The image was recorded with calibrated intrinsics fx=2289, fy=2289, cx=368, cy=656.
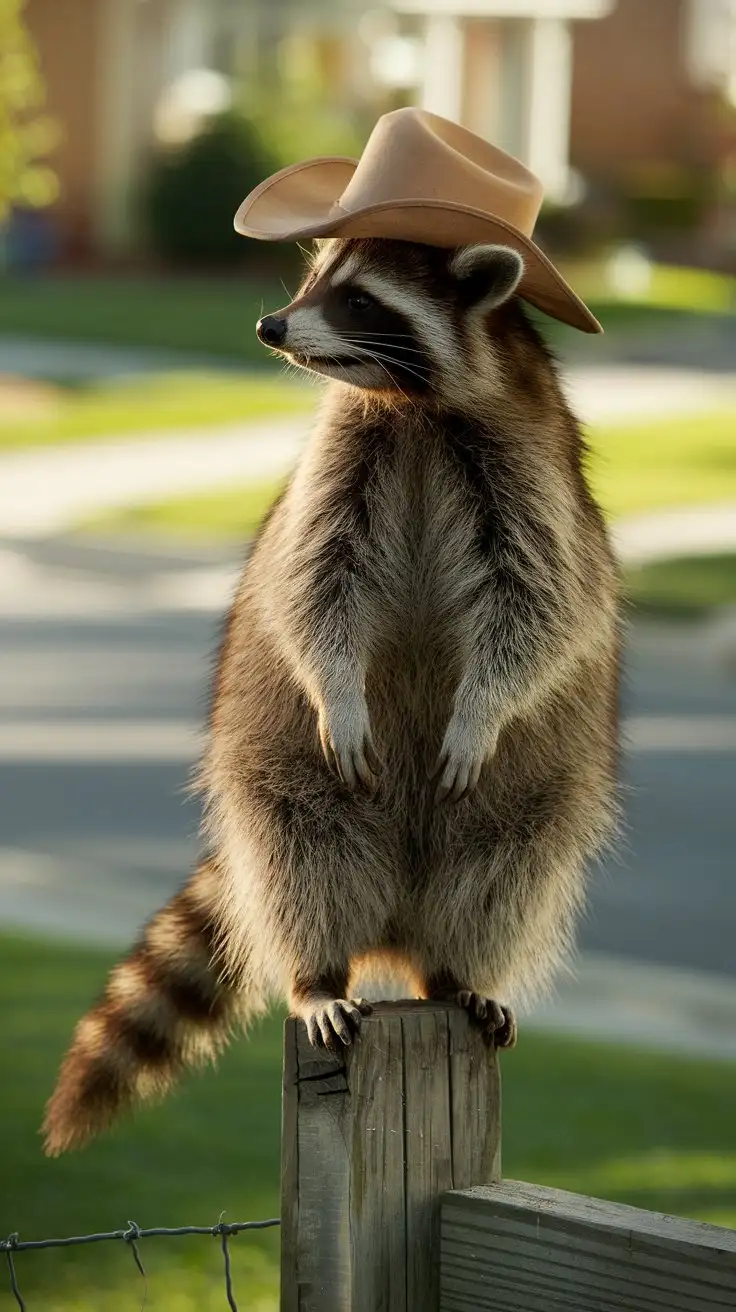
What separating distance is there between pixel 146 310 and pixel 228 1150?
1012 inches

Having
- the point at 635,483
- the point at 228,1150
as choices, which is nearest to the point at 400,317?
the point at 228,1150

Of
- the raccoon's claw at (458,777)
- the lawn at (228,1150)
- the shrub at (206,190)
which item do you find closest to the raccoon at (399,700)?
the raccoon's claw at (458,777)

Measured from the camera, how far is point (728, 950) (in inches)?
310

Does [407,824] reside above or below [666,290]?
above

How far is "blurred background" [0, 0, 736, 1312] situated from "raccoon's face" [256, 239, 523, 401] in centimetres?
28

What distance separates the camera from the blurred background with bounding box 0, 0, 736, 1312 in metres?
6.03

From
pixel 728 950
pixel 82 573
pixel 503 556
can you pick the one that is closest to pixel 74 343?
pixel 82 573

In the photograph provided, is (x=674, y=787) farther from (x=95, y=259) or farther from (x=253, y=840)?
(x=95, y=259)

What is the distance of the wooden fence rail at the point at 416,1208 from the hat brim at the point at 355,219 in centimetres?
101

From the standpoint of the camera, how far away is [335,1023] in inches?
110

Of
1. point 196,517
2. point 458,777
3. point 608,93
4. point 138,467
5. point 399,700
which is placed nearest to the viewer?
point 458,777

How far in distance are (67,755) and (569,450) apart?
7251mm

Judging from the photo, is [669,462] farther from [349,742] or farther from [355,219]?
[355,219]

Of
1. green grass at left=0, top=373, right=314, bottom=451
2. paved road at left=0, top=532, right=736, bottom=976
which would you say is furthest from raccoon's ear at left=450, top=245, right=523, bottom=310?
green grass at left=0, top=373, right=314, bottom=451
